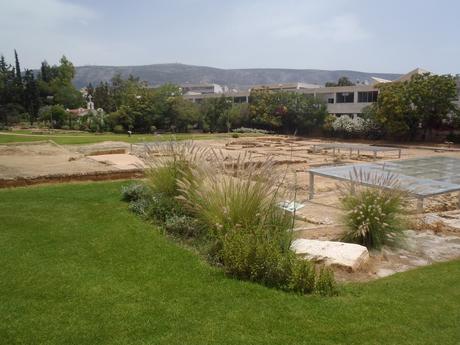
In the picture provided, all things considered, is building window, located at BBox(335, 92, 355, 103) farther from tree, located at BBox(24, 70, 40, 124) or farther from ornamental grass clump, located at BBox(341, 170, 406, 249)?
ornamental grass clump, located at BBox(341, 170, 406, 249)

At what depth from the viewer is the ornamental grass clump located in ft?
19.8

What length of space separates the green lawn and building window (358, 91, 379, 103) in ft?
133

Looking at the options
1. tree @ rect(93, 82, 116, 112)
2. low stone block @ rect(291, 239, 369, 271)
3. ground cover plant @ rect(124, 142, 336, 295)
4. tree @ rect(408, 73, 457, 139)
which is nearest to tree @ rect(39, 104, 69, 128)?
tree @ rect(93, 82, 116, 112)

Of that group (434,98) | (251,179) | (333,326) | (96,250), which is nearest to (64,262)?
(96,250)

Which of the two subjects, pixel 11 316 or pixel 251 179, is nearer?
pixel 11 316

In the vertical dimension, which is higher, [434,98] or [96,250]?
[434,98]

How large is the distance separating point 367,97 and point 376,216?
40.3 meters

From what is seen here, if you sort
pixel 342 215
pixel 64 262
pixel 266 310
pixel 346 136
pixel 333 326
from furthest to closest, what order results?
pixel 346 136 < pixel 342 215 < pixel 64 262 < pixel 266 310 < pixel 333 326

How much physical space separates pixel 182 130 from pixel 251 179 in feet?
136

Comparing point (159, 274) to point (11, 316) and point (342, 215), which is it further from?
point (342, 215)

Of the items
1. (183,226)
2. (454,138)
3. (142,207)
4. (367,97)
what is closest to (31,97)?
(367,97)

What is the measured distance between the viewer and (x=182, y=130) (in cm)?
4634

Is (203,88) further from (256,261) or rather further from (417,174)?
(256,261)

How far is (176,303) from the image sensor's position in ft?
12.9
